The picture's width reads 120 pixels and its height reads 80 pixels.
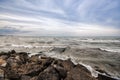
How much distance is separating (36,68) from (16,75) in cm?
95

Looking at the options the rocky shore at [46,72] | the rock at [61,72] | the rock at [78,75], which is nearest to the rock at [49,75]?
the rocky shore at [46,72]

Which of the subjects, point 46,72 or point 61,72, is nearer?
point 46,72


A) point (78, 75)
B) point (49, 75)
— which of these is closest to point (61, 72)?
point (49, 75)

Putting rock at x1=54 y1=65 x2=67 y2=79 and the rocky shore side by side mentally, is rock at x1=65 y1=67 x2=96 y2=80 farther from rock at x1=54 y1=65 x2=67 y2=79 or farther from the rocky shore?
rock at x1=54 y1=65 x2=67 y2=79

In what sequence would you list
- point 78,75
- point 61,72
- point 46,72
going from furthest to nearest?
point 61,72 < point 46,72 < point 78,75

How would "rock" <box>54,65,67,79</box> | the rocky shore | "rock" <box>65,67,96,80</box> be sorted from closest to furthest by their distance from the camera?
"rock" <box>65,67,96,80</box>, the rocky shore, "rock" <box>54,65,67,79</box>

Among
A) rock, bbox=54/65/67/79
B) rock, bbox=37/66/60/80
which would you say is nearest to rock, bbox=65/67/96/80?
rock, bbox=54/65/67/79

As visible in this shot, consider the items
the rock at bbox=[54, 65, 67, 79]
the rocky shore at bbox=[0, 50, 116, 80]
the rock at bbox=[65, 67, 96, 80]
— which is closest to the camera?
the rock at bbox=[65, 67, 96, 80]

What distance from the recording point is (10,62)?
7918mm

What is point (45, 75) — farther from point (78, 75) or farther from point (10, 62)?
point (10, 62)

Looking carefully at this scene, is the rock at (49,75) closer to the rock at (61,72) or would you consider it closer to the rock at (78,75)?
the rock at (61,72)

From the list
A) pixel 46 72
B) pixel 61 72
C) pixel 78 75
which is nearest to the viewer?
pixel 78 75

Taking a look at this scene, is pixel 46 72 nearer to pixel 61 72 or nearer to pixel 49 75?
pixel 49 75

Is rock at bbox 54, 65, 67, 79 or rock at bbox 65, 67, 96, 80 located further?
rock at bbox 54, 65, 67, 79
